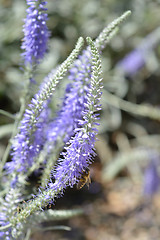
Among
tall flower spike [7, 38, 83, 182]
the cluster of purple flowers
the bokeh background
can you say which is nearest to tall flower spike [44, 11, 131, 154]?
the cluster of purple flowers

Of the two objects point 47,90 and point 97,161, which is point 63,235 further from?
point 47,90

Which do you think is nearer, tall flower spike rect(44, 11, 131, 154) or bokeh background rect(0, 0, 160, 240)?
tall flower spike rect(44, 11, 131, 154)

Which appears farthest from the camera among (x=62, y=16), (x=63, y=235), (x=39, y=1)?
(x=62, y=16)

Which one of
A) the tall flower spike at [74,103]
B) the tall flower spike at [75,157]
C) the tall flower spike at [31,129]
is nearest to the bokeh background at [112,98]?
the tall flower spike at [74,103]

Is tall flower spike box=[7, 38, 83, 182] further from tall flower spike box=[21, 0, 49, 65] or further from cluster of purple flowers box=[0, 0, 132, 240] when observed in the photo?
tall flower spike box=[21, 0, 49, 65]

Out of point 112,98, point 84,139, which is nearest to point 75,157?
point 84,139

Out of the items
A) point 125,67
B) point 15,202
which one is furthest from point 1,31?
point 15,202

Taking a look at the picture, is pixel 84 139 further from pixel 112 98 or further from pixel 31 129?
pixel 112 98
